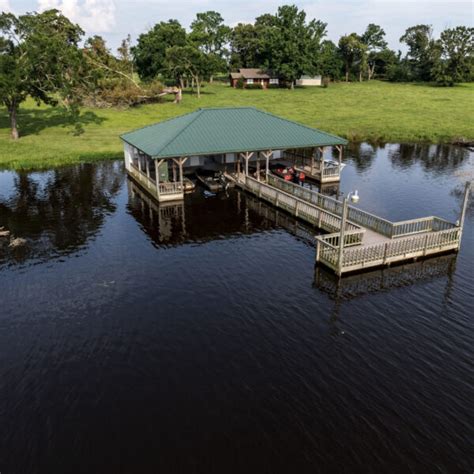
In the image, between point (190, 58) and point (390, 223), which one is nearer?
point (390, 223)

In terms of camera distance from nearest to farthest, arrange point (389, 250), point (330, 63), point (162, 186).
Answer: point (389, 250) < point (162, 186) < point (330, 63)

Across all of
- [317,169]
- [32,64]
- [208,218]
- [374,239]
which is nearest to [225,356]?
[374,239]

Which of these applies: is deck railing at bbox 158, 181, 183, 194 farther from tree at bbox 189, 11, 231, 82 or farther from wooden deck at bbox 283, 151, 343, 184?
tree at bbox 189, 11, 231, 82

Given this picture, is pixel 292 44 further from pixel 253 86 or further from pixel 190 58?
pixel 190 58

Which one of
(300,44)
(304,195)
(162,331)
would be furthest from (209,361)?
(300,44)

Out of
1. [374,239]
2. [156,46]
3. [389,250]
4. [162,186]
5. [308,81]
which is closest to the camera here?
[389,250]

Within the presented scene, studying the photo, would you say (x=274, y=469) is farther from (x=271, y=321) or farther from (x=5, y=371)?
(x=5, y=371)

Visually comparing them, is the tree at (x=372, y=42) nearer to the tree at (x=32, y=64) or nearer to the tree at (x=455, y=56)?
the tree at (x=455, y=56)
